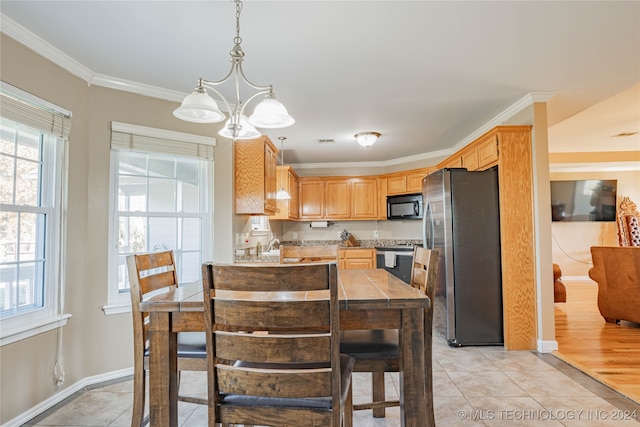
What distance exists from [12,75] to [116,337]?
192cm

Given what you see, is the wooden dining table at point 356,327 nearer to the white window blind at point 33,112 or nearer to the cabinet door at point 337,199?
the white window blind at point 33,112

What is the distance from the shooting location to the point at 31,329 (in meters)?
2.07

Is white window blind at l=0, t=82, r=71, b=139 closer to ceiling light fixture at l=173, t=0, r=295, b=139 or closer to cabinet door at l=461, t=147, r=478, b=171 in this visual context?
ceiling light fixture at l=173, t=0, r=295, b=139

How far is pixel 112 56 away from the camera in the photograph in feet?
7.67

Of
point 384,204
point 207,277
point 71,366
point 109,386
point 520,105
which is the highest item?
point 520,105

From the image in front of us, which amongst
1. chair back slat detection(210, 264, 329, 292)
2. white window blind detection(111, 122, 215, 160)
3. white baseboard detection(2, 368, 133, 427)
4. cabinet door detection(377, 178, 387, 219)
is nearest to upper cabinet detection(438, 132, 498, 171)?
cabinet door detection(377, 178, 387, 219)

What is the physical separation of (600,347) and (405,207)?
2938 millimetres

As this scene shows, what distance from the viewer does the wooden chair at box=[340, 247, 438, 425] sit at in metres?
1.55

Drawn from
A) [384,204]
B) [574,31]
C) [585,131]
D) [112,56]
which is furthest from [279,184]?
[585,131]

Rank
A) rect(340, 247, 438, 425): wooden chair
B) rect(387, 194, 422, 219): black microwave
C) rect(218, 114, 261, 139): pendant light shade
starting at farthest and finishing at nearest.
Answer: rect(387, 194, 422, 219): black microwave → rect(218, 114, 261, 139): pendant light shade → rect(340, 247, 438, 425): wooden chair

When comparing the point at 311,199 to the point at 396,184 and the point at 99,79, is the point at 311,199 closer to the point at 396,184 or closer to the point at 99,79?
the point at 396,184

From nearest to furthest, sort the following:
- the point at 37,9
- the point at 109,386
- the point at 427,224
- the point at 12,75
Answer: the point at 37,9, the point at 12,75, the point at 109,386, the point at 427,224

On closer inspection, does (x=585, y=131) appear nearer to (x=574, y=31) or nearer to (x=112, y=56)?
(x=574, y=31)

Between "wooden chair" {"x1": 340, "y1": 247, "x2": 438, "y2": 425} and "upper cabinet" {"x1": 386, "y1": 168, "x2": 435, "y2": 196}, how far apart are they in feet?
11.9
